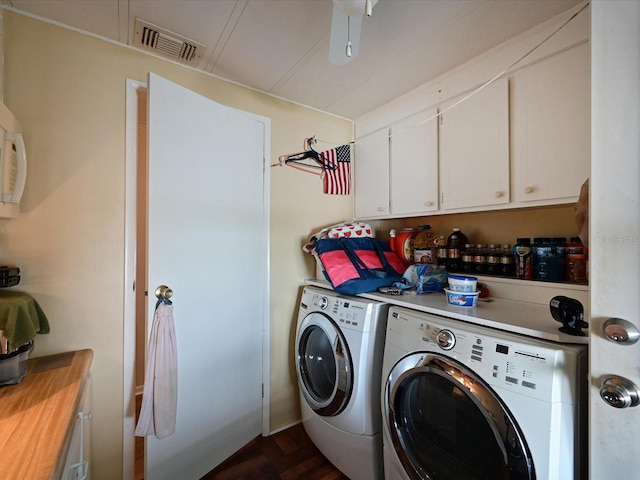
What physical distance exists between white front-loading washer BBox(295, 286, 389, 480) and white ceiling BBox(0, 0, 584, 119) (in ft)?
4.25

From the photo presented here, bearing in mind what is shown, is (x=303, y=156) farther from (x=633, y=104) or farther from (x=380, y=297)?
(x=633, y=104)

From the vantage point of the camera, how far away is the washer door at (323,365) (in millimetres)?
1473

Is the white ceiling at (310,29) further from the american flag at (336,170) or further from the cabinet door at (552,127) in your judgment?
the american flag at (336,170)

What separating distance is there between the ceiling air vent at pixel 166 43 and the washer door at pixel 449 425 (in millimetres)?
1800

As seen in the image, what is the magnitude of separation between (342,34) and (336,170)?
823 millimetres

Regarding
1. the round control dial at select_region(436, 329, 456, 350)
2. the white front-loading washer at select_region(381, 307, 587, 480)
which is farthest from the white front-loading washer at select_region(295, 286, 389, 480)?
the round control dial at select_region(436, 329, 456, 350)

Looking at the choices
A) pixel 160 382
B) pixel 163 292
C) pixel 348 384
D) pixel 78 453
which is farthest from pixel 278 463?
pixel 163 292

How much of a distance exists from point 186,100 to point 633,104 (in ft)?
5.40

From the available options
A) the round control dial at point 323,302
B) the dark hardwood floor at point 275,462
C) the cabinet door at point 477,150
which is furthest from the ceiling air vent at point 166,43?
the dark hardwood floor at point 275,462

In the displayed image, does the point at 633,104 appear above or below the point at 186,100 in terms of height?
below

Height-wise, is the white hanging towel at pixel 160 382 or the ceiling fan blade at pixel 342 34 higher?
the ceiling fan blade at pixel 342 34

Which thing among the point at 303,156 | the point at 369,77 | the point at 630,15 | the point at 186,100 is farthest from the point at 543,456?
the point at 186,100

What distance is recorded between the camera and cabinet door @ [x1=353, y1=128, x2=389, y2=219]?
1991 millimetres

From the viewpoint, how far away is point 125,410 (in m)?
1.39
